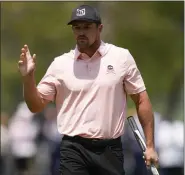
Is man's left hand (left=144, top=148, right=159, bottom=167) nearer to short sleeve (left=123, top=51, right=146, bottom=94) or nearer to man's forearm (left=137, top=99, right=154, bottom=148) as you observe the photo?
man's forearm (left=137, top=99, right=154, bottom=148)

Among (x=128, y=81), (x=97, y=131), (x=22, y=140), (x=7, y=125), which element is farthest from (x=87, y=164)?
(x=7, y=125)

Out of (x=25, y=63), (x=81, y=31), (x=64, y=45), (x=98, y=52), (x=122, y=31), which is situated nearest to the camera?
(x=25, y=63)

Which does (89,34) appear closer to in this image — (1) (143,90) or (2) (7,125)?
(1) (143,90)

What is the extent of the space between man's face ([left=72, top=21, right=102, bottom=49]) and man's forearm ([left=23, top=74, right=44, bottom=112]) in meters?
0.60

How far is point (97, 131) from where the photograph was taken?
26.0 ft

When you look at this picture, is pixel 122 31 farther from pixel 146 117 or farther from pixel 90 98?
pixel 90 98

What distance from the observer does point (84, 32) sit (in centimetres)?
794

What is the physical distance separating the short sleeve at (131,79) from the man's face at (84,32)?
415 mm

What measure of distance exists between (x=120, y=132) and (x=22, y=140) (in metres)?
11.1

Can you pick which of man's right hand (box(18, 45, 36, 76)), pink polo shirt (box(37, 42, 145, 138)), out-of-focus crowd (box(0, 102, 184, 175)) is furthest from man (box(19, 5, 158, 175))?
out-of-focus crowd (box(0, 102, 184, 175))

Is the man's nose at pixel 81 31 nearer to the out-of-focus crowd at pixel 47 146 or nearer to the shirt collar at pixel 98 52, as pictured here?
the shirt collar at pixel 98 52

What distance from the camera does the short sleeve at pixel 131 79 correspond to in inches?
317

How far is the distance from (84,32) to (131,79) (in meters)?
0.64

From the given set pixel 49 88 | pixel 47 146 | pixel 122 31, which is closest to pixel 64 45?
pixel 122 31
